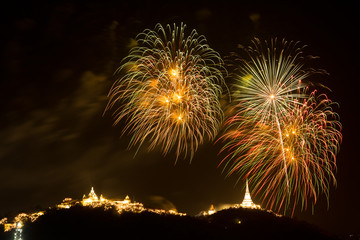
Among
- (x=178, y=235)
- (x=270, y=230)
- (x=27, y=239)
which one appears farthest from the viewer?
(x=27, y=239)

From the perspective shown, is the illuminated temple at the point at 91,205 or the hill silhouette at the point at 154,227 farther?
the illuminated temple at the point at 91,205

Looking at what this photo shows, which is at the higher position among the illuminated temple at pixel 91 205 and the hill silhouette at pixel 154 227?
the illuminated temple at pixel 91 205

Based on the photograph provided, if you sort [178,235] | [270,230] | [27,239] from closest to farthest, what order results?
1. [178,235]
2. [270,230]
3. [27,239]

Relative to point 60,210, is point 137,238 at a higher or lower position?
lower

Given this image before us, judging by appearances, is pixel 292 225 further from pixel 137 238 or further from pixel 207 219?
pixel 137 238

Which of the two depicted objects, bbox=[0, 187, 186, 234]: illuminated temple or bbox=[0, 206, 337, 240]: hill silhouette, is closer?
bbox=[0, 206, 337, 240]: hill silhouette

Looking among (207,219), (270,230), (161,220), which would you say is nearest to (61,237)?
(161,220)

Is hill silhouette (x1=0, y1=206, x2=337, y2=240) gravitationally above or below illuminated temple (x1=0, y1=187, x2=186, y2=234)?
below

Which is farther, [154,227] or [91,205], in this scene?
[91,205]
